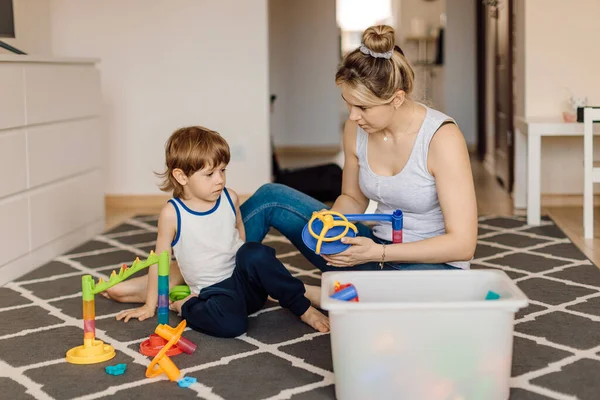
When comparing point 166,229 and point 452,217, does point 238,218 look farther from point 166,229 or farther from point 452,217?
point 452,217

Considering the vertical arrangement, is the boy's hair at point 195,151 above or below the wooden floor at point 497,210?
above

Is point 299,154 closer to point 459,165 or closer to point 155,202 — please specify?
point 155,202

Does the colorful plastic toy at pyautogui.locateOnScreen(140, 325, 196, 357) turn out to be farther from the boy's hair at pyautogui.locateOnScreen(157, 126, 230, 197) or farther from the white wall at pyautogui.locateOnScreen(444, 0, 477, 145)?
the white wall at pyautogui.locateOnScreen(444, 0, 477, 145)

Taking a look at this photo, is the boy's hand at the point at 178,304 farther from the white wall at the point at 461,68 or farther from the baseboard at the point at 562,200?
the white wall at the point at 461,68

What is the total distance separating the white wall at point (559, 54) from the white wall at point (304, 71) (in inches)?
140

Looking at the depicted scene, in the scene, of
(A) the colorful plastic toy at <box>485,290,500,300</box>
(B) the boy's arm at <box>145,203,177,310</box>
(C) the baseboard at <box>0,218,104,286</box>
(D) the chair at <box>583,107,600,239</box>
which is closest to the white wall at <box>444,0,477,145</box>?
(D) the chair at <box>583,107,600,239</box>

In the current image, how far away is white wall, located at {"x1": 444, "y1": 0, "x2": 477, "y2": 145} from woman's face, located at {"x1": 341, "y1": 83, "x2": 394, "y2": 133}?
600 cm

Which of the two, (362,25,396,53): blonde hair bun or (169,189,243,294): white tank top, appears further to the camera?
(169,189,243,294): white tank top

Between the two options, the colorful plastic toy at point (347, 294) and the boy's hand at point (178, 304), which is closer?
the colorful plastic toy at point (347, 294)

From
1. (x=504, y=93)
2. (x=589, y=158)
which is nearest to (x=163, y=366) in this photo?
(x=589, y=158)

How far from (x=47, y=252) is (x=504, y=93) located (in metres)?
3.34

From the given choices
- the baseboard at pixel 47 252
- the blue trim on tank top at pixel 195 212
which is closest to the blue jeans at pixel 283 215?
the blue trim on tank top at pixel 195 212

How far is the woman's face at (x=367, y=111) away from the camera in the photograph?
204 centimetres

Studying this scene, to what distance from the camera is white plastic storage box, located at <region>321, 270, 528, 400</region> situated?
1637mm
